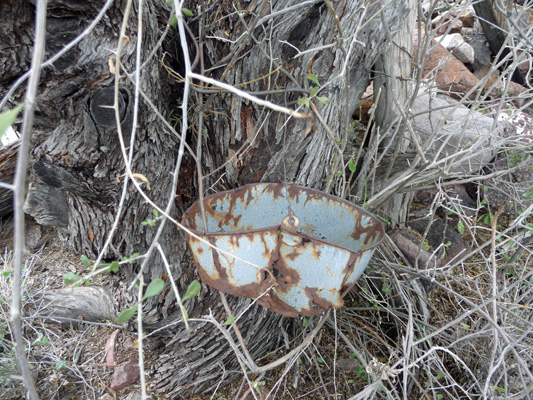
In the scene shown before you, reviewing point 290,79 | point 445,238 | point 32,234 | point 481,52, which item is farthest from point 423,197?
point 32,234

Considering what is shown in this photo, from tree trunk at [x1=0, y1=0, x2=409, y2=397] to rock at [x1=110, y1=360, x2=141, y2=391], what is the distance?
36 centimetres

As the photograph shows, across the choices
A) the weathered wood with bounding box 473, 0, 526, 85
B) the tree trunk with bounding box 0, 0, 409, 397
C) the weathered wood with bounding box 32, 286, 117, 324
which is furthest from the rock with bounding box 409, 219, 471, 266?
the weathered wood with bounding box 32, 286, 117, 324

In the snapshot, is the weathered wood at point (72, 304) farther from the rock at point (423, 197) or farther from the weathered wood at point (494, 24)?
the weathered wood at point (494, 24)

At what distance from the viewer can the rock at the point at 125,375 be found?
2.00 meters

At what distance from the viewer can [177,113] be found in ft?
4.91

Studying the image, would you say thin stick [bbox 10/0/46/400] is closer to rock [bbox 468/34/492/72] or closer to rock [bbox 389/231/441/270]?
rock [bbox 389/231/441/270]

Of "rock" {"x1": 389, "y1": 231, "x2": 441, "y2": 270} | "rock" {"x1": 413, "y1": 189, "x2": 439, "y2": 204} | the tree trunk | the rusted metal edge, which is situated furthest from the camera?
"rock" {"x1": 413, "y1": 189, "x2": 439, "y2": 204}

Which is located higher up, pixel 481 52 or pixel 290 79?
pixel 290 79

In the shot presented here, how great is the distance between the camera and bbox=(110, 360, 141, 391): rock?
1996mm

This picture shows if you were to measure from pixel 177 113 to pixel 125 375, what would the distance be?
1383mm

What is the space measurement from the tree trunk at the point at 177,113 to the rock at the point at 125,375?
0.36 metres

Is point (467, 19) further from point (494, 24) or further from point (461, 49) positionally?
point (494, 24)

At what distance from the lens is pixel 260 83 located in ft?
4.78

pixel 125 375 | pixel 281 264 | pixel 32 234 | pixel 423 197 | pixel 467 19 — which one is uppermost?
pixel 467 19
